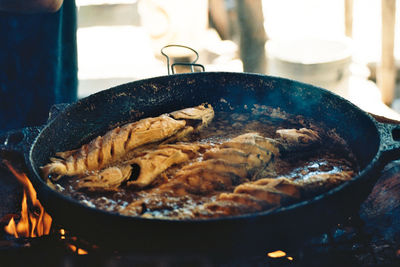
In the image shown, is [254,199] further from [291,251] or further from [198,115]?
[198,115]

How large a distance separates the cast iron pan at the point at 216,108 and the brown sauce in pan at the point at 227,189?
10 centimetres

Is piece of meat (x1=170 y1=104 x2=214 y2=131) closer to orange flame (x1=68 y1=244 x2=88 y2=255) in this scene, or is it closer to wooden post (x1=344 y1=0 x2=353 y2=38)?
orange flame (x1=68 y1=244 x2=88 y2=255)

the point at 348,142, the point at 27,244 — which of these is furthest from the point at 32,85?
the point at 348,142

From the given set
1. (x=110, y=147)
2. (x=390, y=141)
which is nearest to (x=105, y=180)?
(x=110, y=147)

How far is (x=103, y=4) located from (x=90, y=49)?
9.61 feet

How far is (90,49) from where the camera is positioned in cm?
958

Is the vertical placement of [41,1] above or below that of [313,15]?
above

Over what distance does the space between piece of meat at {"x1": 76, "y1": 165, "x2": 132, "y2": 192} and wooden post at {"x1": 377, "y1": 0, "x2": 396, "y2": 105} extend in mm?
4655

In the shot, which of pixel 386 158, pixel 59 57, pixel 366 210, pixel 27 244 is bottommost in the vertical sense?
pixel 366 210

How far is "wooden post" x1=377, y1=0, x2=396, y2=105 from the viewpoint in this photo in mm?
5352

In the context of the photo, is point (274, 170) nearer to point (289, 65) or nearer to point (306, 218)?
point (306, 218)

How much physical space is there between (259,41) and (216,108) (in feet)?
7.80

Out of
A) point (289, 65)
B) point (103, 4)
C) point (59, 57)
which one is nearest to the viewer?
point (59, 57)

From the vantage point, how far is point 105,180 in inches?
90.7
